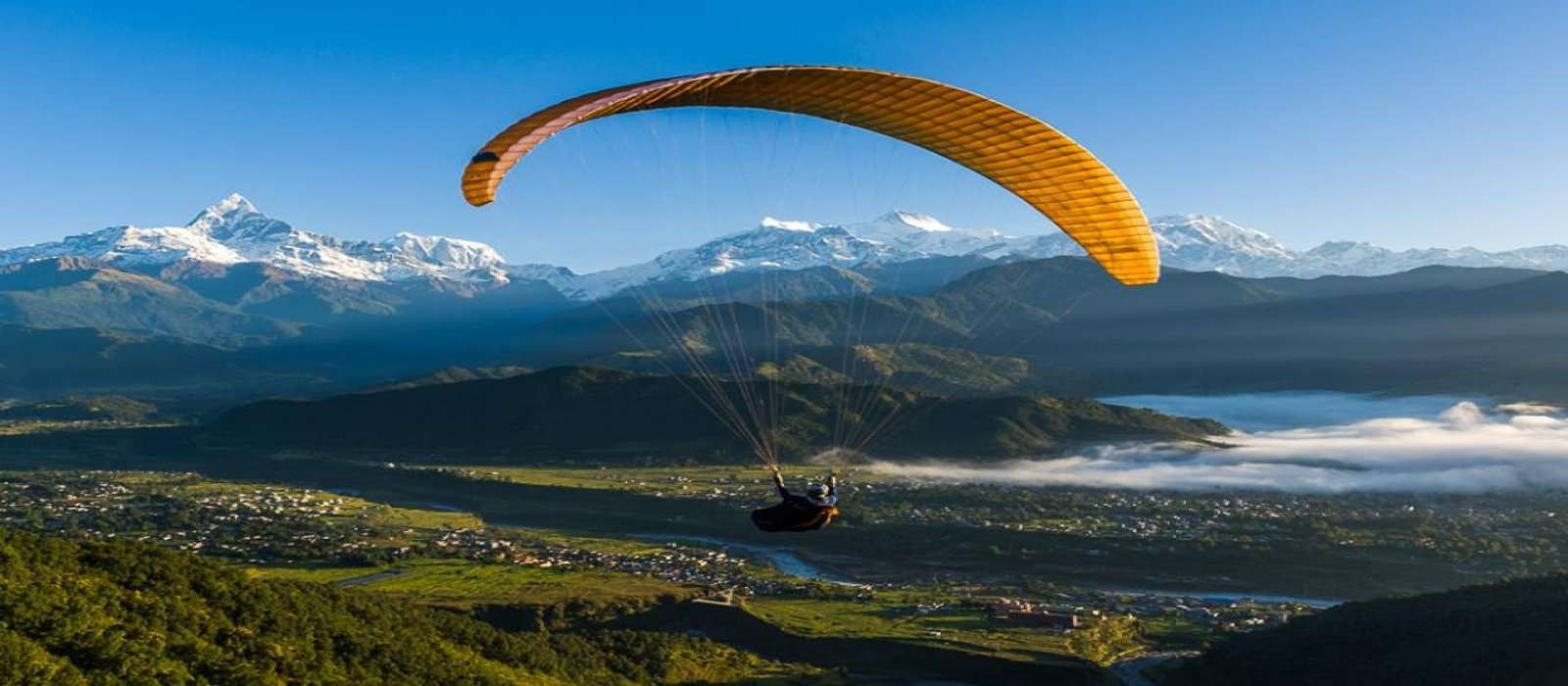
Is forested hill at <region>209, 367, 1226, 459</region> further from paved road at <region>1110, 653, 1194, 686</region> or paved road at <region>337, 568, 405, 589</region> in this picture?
paved road at <region>1110, 653, 1194, 686</region>

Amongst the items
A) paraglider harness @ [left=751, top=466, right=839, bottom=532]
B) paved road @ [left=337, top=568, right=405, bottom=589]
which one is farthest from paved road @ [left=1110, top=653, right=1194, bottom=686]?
paved road @ [left=337, top=568, right=405, bottom=589]

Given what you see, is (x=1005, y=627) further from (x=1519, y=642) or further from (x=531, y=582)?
(x=531, y=582)

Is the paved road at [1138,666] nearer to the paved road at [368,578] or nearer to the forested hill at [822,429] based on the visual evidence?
the paved road at [368,578]

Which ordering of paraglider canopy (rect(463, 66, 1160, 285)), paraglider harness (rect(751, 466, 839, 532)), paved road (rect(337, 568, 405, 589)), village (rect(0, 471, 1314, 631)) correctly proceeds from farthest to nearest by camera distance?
paved road (rect(337, 568, 405, 589))
village (rect(0, 471, 1314, 631))
paraglider harness (rect(751, 466, 839, 532))
paraglider canopy (rect(463, 66, 1160, 285))

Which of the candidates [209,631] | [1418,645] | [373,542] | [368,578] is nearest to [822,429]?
[373,542]

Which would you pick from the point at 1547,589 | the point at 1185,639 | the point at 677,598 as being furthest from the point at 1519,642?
the point at 677,598

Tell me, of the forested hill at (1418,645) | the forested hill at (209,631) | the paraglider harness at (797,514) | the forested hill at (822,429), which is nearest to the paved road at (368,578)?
the forested hill at (209,631)
